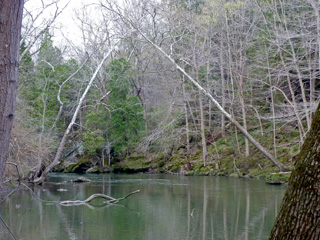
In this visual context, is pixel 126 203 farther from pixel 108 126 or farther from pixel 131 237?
pixel 108 126

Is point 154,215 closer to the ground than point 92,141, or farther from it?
closer to the ground

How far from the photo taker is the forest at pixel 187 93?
22.0 meters

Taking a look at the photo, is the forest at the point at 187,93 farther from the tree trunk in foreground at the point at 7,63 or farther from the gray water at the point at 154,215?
the tree trunk in foreground at the point at 7,63

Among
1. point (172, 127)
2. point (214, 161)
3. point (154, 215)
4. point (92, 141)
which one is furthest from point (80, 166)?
point (154, 215)

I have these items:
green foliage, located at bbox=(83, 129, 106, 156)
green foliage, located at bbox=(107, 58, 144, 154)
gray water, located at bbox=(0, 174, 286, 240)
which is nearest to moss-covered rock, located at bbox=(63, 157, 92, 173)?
green foliage, located at bbox=(83, 129, 106, 156)

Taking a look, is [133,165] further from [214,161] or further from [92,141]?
[214,161]

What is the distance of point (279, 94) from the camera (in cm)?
2564

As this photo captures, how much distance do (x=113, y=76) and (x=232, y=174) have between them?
13242 mm

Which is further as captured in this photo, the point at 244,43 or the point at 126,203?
the point at 244,43

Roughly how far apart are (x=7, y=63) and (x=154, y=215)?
10529mm

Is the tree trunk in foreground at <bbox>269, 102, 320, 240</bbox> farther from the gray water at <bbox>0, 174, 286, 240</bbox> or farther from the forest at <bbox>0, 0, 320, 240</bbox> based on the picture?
the gray water at <bbox>0, 174, 286, 240</bbox>

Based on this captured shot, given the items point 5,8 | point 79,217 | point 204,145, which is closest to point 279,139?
point 204,145

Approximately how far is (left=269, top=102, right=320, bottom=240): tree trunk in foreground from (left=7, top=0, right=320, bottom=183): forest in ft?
55.3

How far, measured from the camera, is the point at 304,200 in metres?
2.07
